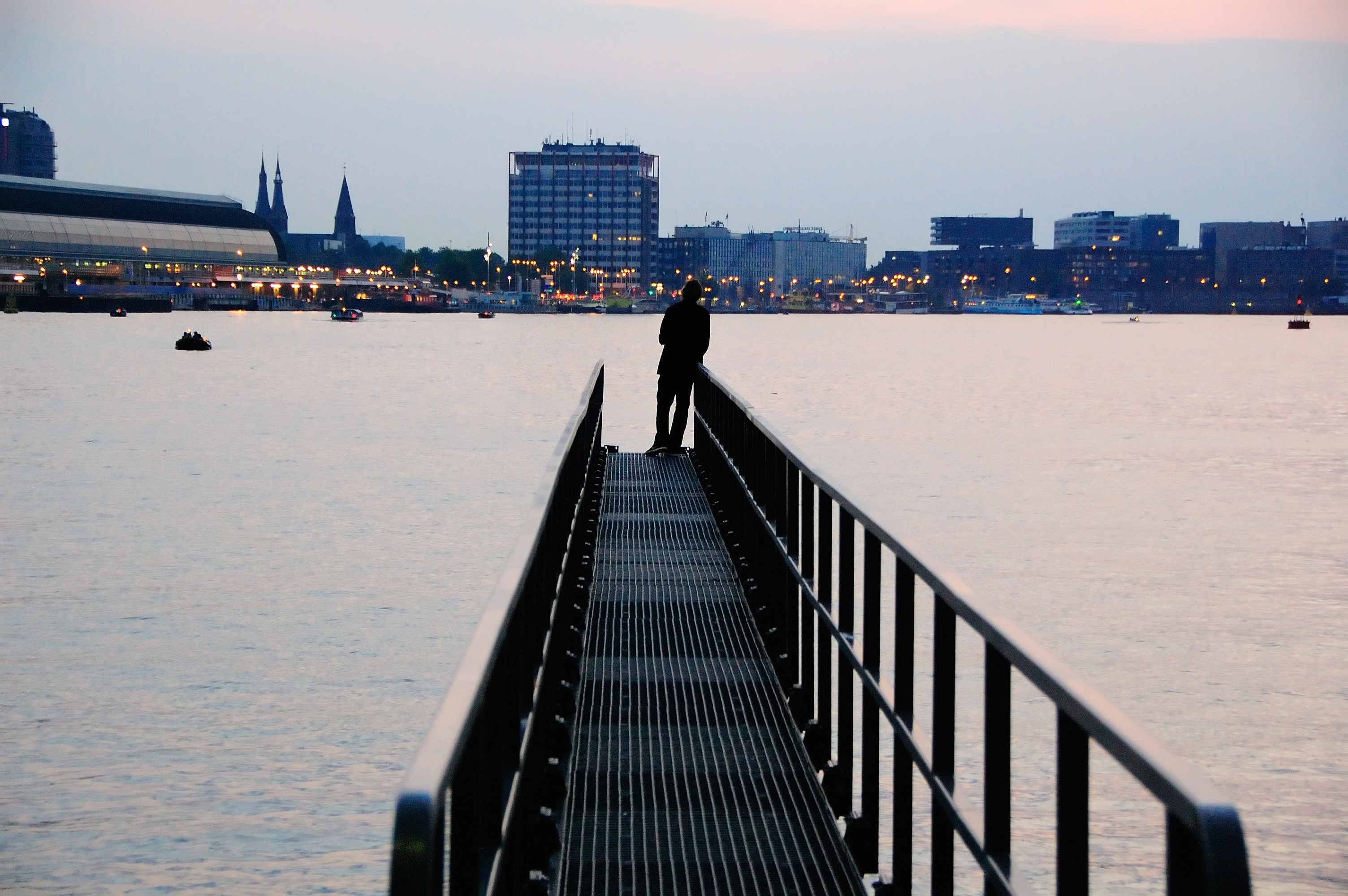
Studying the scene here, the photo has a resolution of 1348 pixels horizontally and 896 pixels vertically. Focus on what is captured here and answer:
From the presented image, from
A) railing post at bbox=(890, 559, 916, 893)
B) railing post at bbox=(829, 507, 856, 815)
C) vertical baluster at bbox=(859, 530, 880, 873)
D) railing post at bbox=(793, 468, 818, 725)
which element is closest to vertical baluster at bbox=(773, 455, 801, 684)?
railing post at bbox=(793, 468, 818, 725)

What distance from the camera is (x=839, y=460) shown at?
3241 centimetres

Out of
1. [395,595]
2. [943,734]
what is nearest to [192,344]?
[395,595]

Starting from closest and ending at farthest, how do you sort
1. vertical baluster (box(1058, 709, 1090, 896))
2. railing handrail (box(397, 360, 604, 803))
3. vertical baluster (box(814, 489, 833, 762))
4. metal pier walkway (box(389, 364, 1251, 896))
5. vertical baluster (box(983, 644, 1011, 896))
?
railing handrail (box(397, 360, 604, 803)), metal pier walkway (box(389, 364, 1251, 896)), vertical baluster (box(1058, 709, 1090, 896)), vertical baluster (box(983, 644, 1011, 896)), vertical baluster (box(814, 489, 833, 762))

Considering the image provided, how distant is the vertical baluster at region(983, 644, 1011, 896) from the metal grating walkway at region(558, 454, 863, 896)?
83.1 inches

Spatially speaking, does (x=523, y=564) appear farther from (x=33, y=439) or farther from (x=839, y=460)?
(x=33, y=439)

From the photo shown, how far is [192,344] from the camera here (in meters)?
93.0

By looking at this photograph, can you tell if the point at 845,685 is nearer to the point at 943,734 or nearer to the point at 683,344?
the point at 943,734

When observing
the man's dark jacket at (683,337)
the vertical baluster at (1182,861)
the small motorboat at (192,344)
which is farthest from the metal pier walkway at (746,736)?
the small motorboat at (192,344)

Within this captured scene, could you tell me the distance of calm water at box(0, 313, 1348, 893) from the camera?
910 cm

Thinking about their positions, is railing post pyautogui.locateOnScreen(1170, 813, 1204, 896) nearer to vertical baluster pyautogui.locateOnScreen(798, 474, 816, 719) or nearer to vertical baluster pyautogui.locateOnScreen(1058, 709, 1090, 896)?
vertical baluster pyautogui.locateOnScreen(1058, 709, 1090, 896)

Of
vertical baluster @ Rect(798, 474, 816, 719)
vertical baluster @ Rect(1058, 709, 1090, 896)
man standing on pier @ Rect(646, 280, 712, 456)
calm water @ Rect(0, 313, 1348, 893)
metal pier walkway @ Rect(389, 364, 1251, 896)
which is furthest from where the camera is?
man standing on pier @ Rect(646, 280, 712, 456)

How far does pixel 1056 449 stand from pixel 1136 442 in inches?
132

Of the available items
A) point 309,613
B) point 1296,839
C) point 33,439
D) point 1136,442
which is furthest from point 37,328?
point 1296,839

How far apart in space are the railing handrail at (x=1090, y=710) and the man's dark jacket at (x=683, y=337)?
1571cm
